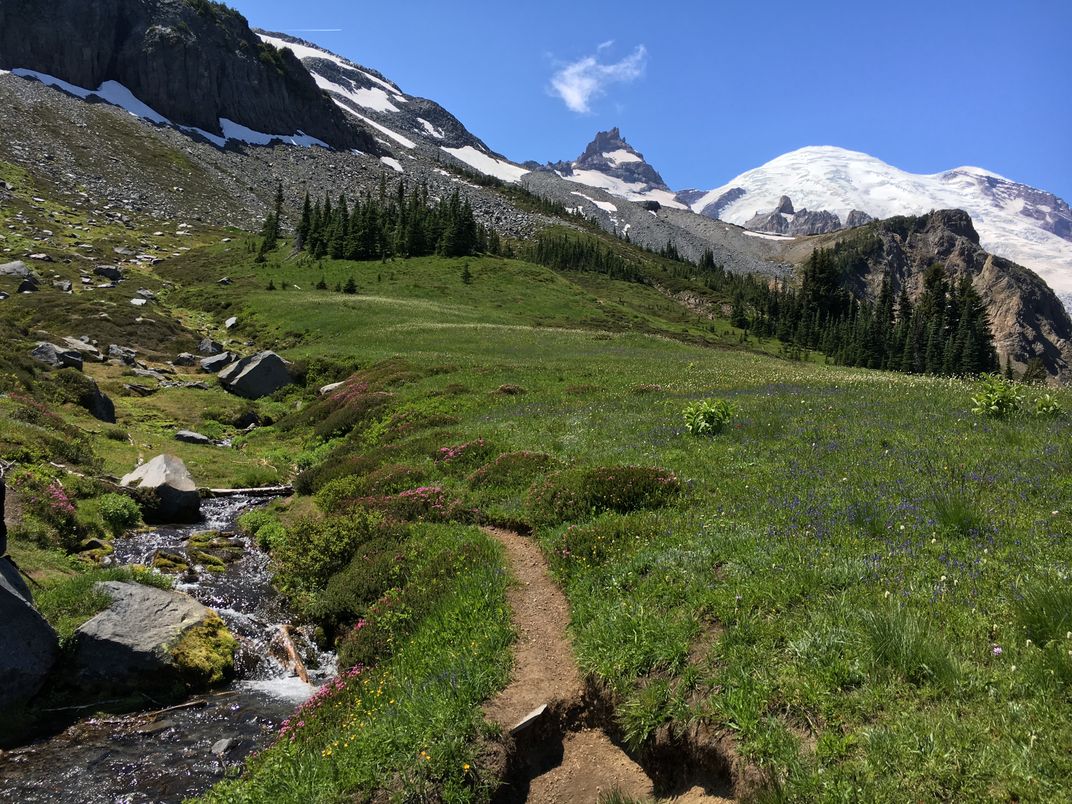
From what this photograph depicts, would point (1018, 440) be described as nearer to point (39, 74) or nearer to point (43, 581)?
point (43, 581)

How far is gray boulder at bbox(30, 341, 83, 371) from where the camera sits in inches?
1232

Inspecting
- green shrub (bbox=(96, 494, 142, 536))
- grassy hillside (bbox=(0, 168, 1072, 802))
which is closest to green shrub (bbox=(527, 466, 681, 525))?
grassy hillside (bbox=(0, 168, 1072, 802))

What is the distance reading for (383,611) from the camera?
1233 cm

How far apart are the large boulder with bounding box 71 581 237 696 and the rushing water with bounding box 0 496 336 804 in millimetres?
556

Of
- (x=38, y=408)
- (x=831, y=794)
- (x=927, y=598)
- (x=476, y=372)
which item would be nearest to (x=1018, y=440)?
(x=927, y=598)

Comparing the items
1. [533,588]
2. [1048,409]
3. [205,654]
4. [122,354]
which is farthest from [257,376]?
[1048,409]

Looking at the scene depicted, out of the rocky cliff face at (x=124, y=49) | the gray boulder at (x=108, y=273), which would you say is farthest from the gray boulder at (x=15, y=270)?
the rocky cliff face at (x=124, y=49)

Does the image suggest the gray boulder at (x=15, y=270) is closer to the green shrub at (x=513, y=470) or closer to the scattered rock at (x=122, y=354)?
the scattered rock at (x=122, y=354)

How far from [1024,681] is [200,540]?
20324mm

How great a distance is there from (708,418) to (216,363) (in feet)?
126

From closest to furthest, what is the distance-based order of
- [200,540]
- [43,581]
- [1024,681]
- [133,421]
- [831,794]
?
1. [831,794]
2. [1024,681]
3. [43,581]
4. [200,540]
5. [133,421]

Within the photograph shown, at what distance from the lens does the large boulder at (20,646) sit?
34.6ft

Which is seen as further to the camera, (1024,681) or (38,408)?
(38,408)

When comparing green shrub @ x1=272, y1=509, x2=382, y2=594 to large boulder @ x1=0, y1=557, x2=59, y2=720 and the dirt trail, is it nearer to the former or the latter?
large boulder @ x1=0, y1=557, x2=59, y2=720
